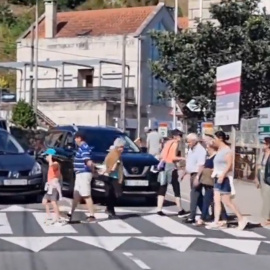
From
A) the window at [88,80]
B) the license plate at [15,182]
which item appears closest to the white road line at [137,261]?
the license plate at [15,182]

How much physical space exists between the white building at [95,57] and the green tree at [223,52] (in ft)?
86.9

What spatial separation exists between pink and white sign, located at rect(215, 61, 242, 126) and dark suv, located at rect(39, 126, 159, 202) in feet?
8.43

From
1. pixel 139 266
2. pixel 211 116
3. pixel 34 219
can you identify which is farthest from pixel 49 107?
pixel 139 266

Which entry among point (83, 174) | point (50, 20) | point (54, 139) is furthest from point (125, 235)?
point (50, 20)

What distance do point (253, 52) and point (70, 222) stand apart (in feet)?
44.6

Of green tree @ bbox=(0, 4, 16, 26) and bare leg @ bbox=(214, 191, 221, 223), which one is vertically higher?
green tree @ bbox=(0, 4, 16, 26)

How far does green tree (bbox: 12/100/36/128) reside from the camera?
5472 centimetres

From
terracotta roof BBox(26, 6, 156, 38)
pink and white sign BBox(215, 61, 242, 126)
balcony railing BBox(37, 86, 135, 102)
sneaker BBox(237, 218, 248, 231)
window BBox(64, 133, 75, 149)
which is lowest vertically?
sneaker BBox(237, 218, 248, 231)

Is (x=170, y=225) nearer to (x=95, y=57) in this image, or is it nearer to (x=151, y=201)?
(x=151, y=201)

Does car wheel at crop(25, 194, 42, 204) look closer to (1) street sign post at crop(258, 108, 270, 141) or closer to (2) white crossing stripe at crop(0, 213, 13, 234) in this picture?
(2) white crossing stripe at crop(0, 213, 13, 234)

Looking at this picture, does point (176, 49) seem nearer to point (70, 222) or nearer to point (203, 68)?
point (203, 68)

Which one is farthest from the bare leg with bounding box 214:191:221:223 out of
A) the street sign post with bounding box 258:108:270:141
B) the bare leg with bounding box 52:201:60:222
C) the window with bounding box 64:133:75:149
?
the street sign post with bounding box 258:108:270:141

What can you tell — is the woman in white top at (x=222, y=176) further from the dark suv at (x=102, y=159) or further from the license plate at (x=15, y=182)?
the license plate at (x=15, y=182)

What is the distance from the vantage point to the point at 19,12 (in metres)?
99.1
